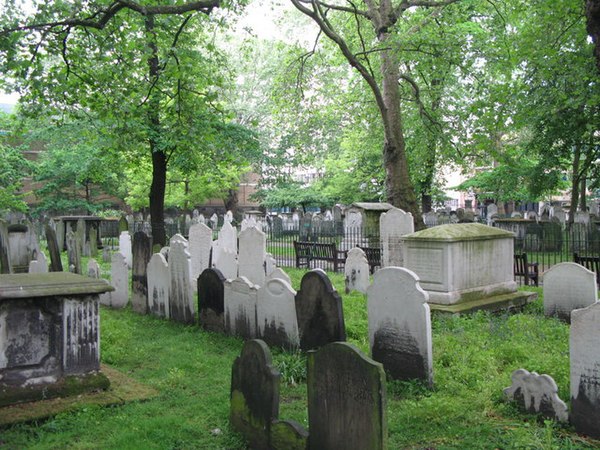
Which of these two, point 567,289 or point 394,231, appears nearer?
point 567,289

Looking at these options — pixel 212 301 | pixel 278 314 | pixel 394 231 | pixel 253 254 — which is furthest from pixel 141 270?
pixel 394 231

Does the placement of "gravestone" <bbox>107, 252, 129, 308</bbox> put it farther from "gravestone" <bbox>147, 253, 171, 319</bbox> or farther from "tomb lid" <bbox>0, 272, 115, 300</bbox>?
"tomb lid" <bbox>0, 272, 115, 300</bbox>

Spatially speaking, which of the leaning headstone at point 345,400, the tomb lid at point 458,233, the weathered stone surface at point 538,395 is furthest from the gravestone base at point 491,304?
the leaning headstone at point 345,400

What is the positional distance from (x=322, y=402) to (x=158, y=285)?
672cm

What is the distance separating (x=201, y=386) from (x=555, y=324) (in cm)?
529

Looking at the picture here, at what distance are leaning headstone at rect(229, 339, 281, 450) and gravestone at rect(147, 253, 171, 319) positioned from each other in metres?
5.42

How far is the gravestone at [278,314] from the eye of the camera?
7.15 metres

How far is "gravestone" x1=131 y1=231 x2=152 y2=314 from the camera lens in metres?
10.4

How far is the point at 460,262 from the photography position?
8.93 meters

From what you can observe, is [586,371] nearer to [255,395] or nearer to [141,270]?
[255,395]

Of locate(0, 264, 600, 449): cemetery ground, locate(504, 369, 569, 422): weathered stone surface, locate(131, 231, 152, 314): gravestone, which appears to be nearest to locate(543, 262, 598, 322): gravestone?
locate(0, 264, 600, 449): cemetery ground

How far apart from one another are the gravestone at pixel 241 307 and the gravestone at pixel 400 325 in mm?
2175

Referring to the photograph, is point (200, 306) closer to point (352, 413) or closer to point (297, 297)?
point (297, 297)

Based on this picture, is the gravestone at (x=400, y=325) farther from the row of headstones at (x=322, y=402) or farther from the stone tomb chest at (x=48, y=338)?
the stone tomb chest at (x=48, y=338)
